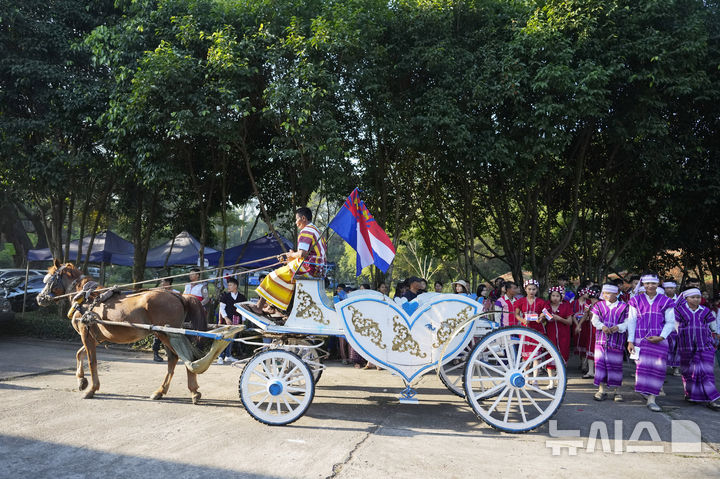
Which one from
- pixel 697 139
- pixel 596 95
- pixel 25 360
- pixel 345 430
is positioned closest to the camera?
pixel 345 430

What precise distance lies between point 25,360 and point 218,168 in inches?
250

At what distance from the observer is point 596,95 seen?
10.0m

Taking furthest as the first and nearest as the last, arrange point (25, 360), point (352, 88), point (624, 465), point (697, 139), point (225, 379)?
point (697, 139)
point (352, 88)
point (25, 360)
point (225, 379)
point (624, 465)

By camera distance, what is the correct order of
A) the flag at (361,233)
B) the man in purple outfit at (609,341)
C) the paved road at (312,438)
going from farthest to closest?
the man in purple outfit at (609,341)
the flag at (361,233)
the paved road at (312,438)

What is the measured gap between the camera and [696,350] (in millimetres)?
7105

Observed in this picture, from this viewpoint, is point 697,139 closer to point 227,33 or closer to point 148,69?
point 227,33

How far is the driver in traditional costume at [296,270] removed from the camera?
19.5 ft

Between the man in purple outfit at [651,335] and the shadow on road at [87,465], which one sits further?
the man in purple outfit at [651,335]

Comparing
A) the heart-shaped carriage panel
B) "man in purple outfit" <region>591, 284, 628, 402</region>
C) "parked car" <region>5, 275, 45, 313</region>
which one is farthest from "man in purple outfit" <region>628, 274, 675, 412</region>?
"parked car" <region>5, 275, 45, 313</region>

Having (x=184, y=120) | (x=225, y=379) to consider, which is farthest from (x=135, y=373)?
(x=184, y=120)

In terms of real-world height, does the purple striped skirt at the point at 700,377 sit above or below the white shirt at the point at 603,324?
below

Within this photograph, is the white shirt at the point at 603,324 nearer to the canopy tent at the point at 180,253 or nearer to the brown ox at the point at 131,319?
the brown ox at the point at 131,319

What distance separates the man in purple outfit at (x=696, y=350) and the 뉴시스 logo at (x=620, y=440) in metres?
1.37

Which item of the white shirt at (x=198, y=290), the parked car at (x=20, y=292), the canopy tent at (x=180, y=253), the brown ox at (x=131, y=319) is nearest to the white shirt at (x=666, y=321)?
the brown ox at (x=131, y=319)
